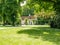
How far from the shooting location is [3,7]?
4172cm

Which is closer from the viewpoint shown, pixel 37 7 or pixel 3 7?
pixel 37 7

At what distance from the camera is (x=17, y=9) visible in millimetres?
41188

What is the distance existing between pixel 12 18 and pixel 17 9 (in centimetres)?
302

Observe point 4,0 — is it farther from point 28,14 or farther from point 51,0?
point 28,14

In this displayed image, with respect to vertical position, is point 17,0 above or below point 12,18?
above

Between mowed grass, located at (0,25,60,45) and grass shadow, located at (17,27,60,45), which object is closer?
mowed grass, located at (0,25,60,45)

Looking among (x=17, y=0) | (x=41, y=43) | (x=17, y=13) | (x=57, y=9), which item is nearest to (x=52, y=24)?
(x=57, y=9)

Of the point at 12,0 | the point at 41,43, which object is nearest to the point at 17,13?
the point at 12,0

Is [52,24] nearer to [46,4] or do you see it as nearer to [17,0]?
[46,4]

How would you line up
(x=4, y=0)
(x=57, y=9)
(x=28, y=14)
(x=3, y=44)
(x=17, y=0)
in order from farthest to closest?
(x=28, y=14) → (x=4, y=0) → (x=17, y=0) → (x=57, y=9) → (x=3, y=44)

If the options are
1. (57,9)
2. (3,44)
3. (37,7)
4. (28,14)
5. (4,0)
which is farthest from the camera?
(28,14)

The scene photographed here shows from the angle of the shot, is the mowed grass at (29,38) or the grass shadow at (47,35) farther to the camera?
the grass shadow at (47,35)

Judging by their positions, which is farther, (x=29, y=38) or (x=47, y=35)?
(x=47, y=35)

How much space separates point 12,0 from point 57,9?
12.9m
